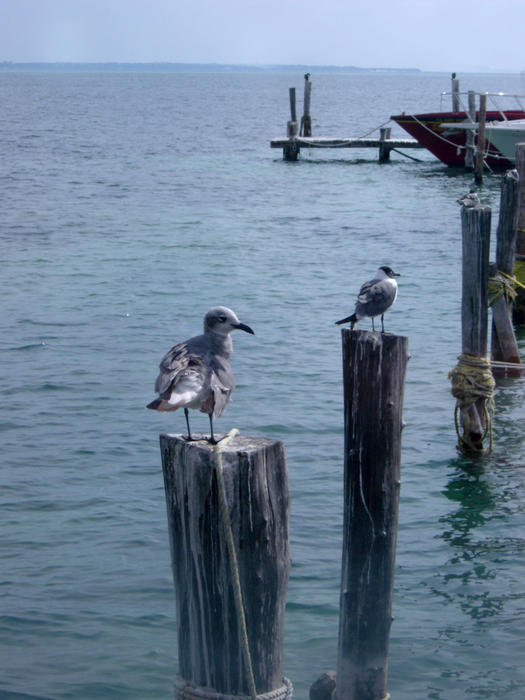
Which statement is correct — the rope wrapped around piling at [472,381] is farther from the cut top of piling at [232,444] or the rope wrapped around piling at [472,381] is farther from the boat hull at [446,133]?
the boat hull at [446,133]

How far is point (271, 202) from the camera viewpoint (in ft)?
104

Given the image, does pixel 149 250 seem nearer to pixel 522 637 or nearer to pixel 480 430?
pixel 480 430

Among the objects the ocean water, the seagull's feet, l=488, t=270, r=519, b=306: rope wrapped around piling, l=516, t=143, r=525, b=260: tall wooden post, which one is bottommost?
the ocean water

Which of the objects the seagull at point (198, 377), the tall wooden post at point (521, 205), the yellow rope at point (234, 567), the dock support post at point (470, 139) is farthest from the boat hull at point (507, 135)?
the yellow rope at point (234, 567)

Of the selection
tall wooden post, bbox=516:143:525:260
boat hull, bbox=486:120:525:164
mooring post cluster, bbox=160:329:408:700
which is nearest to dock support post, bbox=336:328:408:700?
mooring post cluster, bbox=160:329:408:700

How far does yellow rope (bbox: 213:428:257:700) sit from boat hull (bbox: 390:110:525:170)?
3155 cm

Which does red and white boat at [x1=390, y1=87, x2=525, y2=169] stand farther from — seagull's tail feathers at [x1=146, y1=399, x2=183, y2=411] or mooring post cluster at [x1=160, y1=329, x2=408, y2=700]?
mooring post cluster at [x1=160, y1=329, x2=408, y2=700]

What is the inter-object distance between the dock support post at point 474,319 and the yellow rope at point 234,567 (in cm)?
513

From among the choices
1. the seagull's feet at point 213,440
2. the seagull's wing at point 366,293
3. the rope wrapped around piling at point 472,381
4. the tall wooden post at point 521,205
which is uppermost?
the tall wooden post at point 521,205

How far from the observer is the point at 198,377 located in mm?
4484

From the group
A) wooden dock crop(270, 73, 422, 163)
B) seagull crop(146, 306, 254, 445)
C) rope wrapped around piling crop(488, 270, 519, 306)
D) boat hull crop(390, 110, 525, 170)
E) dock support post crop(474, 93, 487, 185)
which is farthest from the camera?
wooden dock crop(270, 73, 422, 163)

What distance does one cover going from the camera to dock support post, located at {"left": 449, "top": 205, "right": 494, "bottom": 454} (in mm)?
8641

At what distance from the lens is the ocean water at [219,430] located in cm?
678

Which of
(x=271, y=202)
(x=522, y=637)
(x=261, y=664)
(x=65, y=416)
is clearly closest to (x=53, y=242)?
(x=271, y=202)
